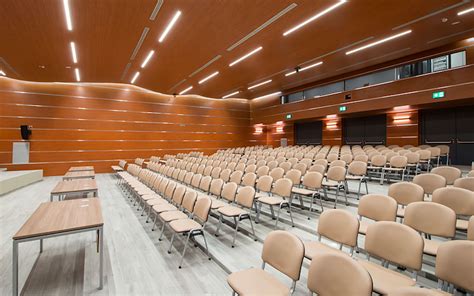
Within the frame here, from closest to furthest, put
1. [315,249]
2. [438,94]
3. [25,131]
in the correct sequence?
[315,249] < [438,94] < [25,131]

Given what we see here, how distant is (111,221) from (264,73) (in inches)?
301

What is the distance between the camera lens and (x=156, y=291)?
8.11 ft

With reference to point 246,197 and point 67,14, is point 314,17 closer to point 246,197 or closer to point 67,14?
point 246,197

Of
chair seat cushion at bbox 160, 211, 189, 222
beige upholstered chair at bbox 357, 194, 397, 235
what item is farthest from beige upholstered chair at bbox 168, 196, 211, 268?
beige upholstered chair at bbox 357, 194, 397, 235

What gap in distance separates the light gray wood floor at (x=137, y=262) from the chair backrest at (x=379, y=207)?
19.1 inches

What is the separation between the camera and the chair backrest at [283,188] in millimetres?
4188

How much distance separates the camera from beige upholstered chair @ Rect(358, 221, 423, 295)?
1.82m

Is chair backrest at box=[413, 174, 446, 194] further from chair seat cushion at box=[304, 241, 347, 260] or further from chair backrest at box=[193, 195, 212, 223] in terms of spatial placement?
chair backrest at box=[193, 195, 212, 223]

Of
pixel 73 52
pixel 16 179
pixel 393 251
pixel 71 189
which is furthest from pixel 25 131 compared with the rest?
pixel 393 251

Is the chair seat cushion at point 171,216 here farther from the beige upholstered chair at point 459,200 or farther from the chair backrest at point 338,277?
the beige upholstered chair at point 459,200

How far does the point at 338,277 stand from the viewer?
1.61 metres

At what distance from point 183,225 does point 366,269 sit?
7.12 ft

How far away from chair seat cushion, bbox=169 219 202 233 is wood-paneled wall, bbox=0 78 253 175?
9.87 m

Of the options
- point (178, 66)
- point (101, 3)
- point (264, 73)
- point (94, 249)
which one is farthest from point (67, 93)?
point (94, 249)
